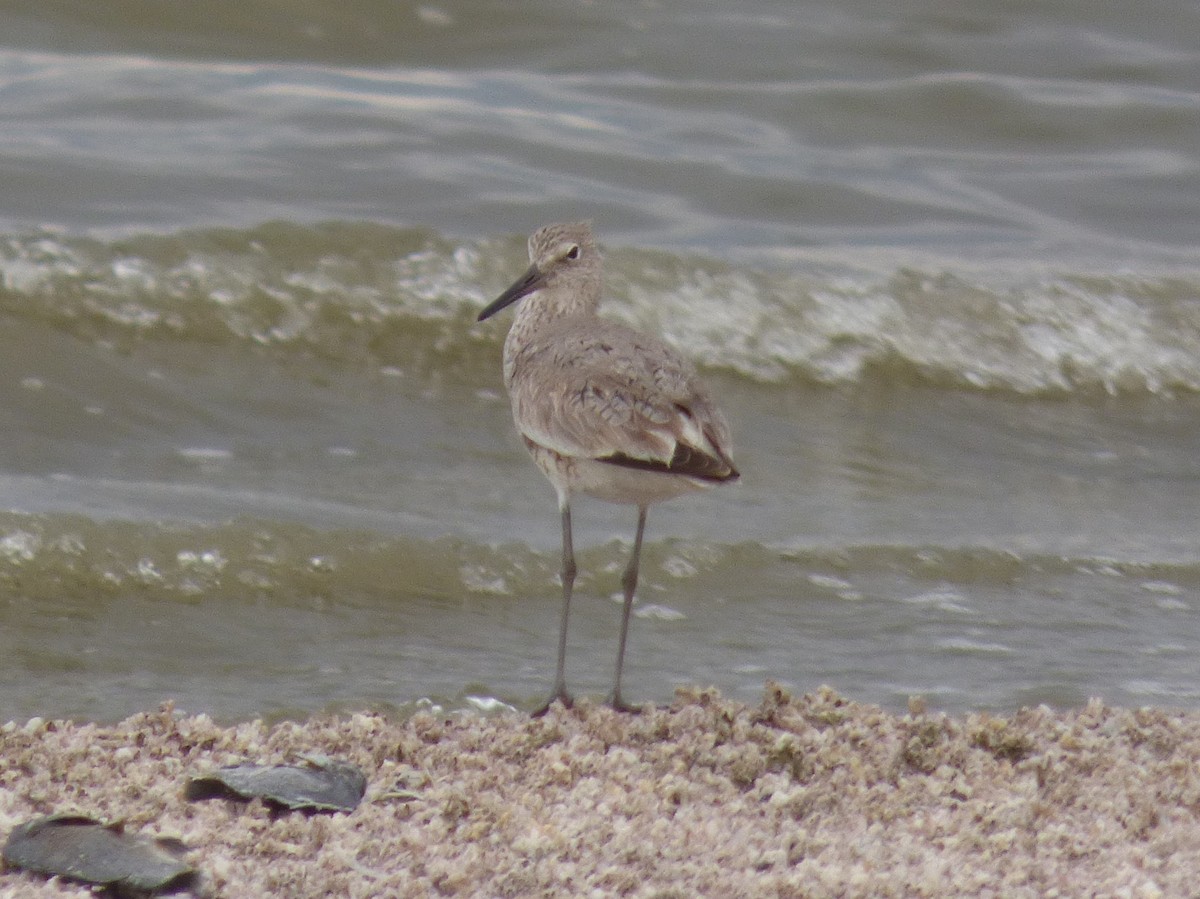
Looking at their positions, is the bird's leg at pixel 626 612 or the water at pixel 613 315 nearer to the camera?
the bird's leg at pixel 626 612

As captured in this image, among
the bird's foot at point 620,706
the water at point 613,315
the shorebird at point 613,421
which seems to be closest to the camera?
the shorebird at point 613,421

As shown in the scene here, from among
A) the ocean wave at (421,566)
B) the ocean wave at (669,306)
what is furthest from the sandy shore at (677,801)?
the ocean wave at (669,306)

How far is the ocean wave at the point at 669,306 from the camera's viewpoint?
28.5ft

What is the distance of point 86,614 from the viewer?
5.52m

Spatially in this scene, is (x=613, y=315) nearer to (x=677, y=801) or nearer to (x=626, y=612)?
(x=626, y=612)

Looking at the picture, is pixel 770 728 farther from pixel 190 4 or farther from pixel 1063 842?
pixel 190 4

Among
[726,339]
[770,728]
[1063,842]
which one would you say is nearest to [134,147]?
[726,339]

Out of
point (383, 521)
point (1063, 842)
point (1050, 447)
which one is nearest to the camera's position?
point (1063, 842)

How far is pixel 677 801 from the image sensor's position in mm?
3996

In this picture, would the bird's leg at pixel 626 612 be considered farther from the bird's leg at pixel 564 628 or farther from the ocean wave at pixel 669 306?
the ocean wave at pixel 669 306

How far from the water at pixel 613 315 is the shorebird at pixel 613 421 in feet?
2.20

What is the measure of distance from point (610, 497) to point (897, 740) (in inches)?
39.0

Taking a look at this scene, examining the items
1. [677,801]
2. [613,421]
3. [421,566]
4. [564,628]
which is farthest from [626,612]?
[421,566]

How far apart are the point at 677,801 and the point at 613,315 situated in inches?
219
